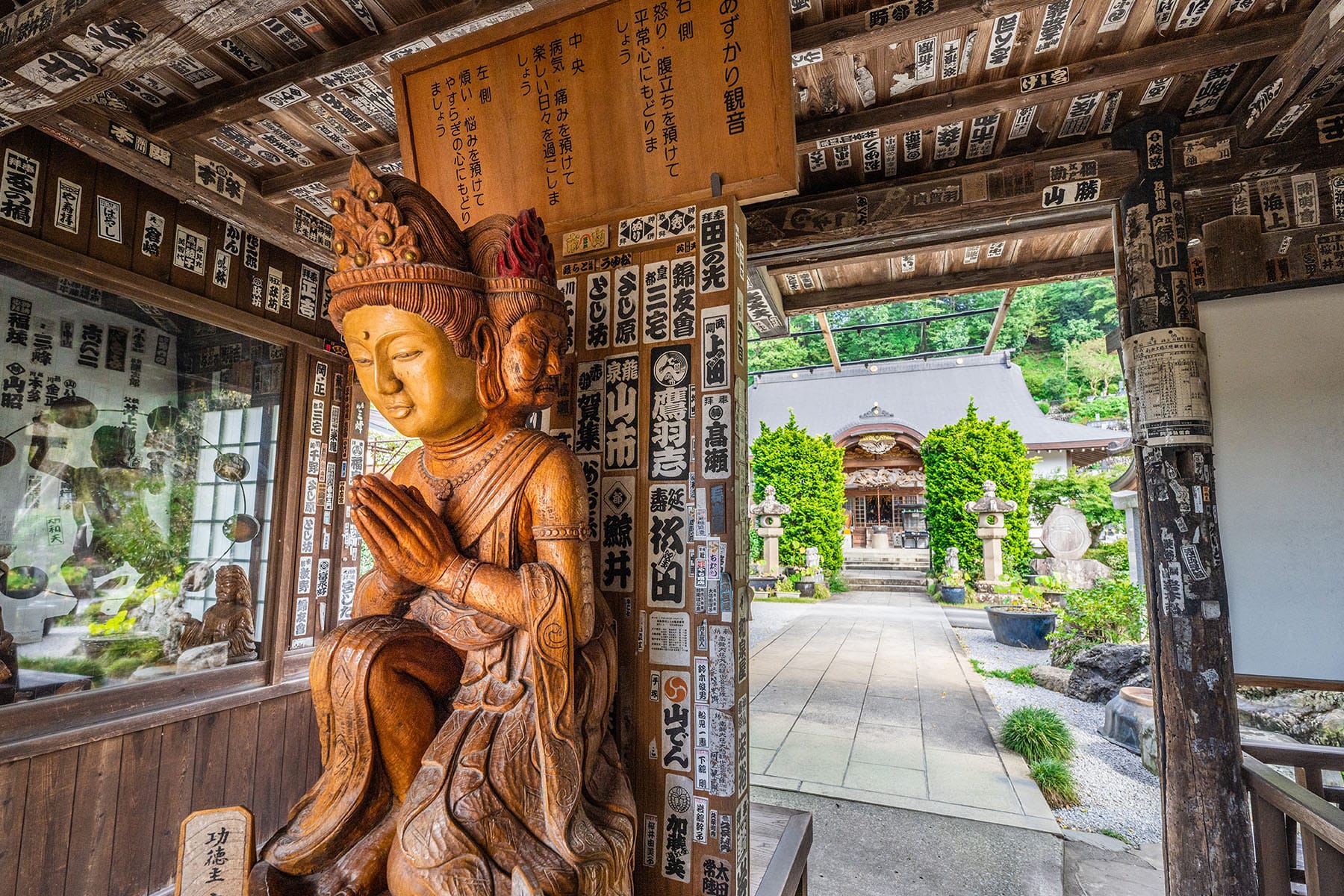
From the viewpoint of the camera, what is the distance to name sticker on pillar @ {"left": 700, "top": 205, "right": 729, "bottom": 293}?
6.54ft

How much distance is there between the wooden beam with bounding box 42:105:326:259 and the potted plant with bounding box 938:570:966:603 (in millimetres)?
12849

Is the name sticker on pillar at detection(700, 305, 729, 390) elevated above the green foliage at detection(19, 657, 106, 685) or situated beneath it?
elevated above

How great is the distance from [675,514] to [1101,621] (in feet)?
25.9

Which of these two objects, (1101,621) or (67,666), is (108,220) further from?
(1101,621)

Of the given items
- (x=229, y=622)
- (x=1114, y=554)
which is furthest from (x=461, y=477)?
(x=1114, y=554)

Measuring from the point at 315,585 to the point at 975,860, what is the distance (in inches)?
164

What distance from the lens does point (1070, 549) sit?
39.7ft

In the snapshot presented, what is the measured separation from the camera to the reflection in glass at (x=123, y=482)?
2.68m

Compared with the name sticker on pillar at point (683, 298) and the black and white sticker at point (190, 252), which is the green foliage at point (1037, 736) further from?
the black and white sticker at point (190, 252)

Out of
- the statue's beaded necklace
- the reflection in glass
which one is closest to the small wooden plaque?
the statue's beaded necklace

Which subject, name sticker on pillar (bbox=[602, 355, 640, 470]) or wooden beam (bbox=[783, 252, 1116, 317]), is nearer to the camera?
name sticker on pillar (bbox=[602, 355, 640, 470])

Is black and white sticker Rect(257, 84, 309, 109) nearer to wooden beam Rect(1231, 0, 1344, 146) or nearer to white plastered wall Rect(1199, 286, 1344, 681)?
wooden beam Rect(1231, 0, 1344, 146)

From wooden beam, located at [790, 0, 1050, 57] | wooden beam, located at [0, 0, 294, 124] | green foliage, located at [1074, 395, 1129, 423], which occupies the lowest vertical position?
wooden beam, located at [0, 0, 294, 124]

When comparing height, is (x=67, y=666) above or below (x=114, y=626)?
below
